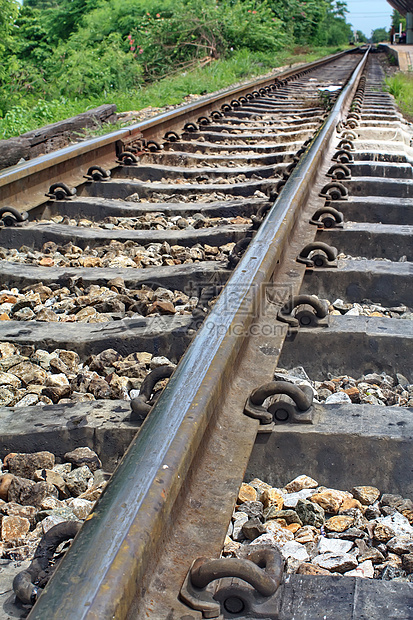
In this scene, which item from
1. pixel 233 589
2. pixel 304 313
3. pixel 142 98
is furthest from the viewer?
pixel 142 98

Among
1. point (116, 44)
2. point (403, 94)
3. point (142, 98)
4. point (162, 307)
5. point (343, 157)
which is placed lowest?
point (162, 307)

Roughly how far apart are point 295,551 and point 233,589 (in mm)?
288

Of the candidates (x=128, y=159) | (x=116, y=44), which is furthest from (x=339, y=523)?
(x=116, y=44)

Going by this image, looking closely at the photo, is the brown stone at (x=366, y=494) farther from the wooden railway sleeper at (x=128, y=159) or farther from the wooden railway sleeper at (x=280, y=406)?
the wooden railway sleeper at (x=128, y=159)

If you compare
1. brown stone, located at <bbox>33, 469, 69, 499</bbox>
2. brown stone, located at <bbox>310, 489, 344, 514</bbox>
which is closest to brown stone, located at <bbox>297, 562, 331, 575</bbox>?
brown stone, located at <bbox>310, 489, 344, 514</bbox>

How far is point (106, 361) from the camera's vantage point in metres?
2.13

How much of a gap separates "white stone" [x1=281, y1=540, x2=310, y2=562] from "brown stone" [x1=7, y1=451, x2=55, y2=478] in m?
0.59

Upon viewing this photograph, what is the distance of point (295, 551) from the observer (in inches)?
52.8

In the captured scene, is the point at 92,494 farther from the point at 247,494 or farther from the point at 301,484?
the point at 301,484

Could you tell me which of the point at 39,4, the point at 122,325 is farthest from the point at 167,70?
the point at 39,4

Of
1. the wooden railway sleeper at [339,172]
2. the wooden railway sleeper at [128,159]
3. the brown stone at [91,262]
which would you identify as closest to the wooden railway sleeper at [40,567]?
the brown stone at [91,262]

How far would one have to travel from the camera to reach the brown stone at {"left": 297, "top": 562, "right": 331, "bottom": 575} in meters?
1.26

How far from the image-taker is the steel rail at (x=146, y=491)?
95cm

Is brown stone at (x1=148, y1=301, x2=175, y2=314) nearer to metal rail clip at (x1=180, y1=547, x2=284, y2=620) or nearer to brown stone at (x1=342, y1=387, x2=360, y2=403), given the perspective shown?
brown stone at (x1=342, y1=387, x2=360, y2=403)
